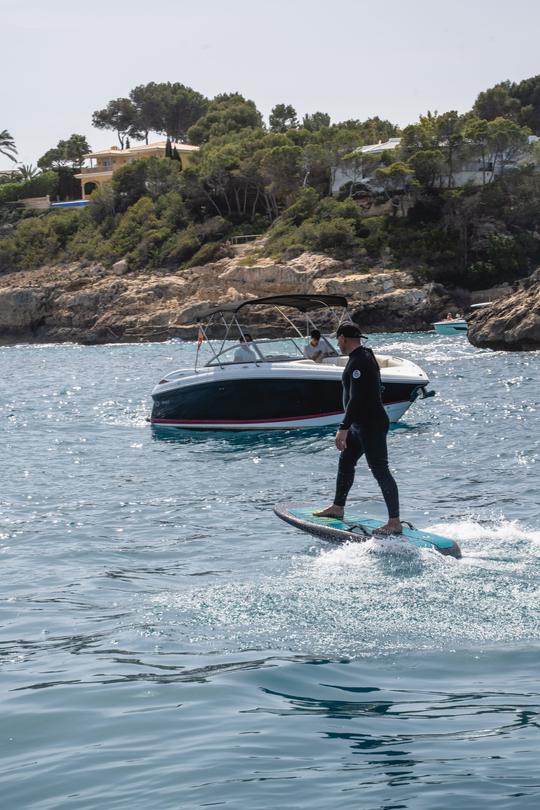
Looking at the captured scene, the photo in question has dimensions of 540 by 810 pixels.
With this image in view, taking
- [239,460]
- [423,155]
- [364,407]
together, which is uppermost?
[423,155]

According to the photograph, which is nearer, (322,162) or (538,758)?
(538,758)

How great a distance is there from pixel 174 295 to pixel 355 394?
67.9 m

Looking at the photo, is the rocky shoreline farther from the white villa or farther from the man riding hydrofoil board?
the man riding hydrofoil board

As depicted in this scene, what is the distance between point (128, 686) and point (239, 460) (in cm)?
1126

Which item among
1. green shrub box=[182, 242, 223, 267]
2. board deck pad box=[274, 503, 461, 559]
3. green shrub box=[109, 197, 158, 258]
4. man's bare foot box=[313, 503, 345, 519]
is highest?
green shrub box=[109, 197, 158, 258]

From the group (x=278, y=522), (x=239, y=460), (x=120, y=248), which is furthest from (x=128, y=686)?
(x=120, y=248)

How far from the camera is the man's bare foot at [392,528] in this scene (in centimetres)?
1000

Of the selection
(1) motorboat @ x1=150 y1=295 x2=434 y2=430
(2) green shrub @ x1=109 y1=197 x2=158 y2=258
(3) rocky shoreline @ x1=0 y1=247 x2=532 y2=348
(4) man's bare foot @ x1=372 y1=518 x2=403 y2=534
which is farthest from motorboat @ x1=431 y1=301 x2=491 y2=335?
(4) man's bare foot @ x1=372 y1=518 x2=403 y2=534

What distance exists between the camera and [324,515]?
1091 centimetres

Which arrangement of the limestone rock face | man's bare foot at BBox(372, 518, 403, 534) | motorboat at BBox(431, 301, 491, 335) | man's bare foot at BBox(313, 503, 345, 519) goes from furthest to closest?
motorboat at BBox(431, 301, 491, 335)
the limestone rock face
man's bare foot at BBox(313, 503, 345, 519)
man's bare foot at BBox(372, 518, 403, 534)

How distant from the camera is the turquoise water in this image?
5039 mm

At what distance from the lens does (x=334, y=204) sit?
260ft

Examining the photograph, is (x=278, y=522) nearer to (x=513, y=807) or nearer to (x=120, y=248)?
(x=513, y=807)

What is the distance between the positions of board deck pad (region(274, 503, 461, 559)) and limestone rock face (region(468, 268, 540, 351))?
3001 cm
